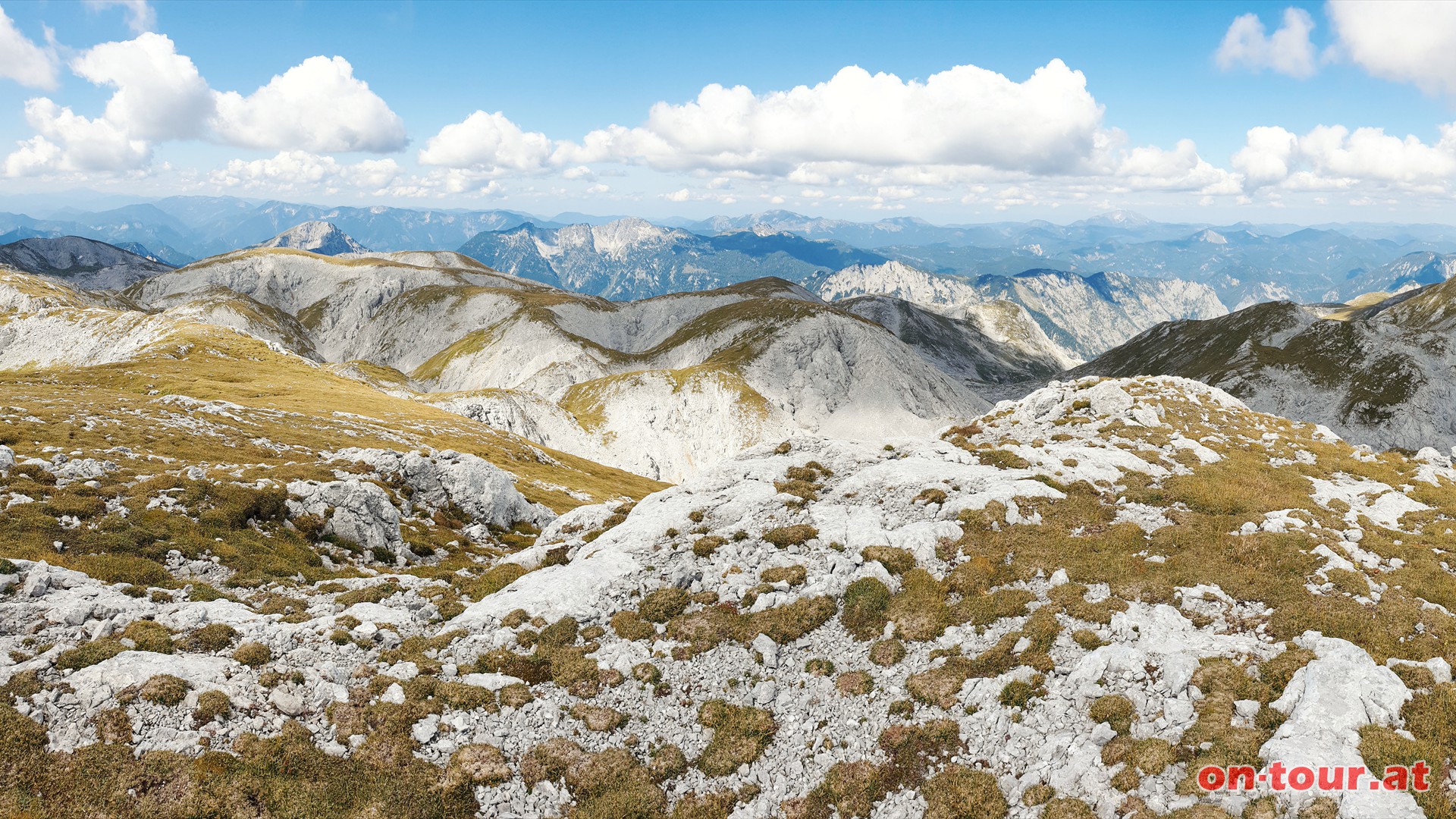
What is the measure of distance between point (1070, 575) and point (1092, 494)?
7.86 metres

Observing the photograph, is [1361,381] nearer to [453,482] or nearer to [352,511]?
[453,482]

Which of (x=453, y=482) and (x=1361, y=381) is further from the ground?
(x=453, y=482)

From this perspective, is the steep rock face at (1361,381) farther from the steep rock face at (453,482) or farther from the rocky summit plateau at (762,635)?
the steep rock face at (453,482)

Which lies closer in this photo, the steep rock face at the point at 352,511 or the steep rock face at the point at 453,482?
the steep rock face at the point at 352,511

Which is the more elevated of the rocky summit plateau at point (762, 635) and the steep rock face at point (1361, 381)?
the rocky summit plateau at point (762, 635)

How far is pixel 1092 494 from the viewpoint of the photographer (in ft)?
87.1

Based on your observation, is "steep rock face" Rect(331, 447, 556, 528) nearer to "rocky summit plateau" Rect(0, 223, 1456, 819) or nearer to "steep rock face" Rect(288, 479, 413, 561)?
"rocky summit plateau" Rect(0, 223, 1456, 819)
